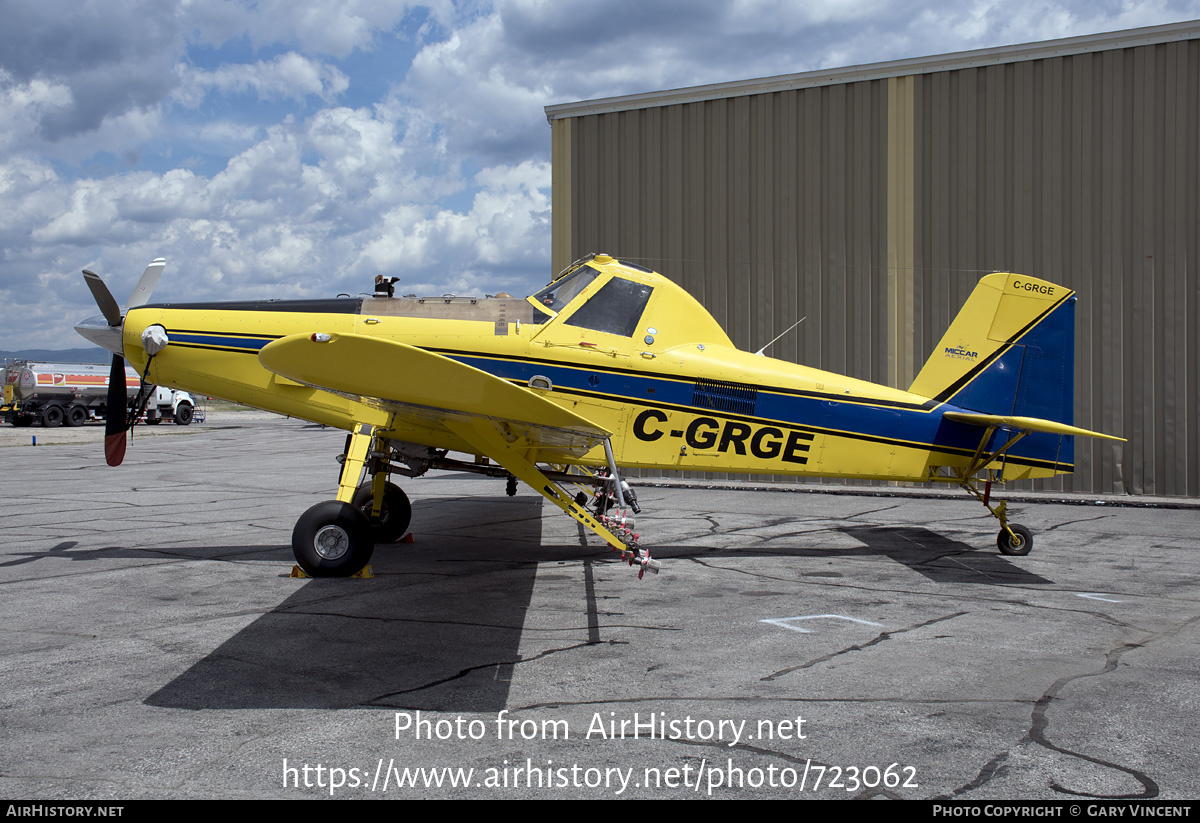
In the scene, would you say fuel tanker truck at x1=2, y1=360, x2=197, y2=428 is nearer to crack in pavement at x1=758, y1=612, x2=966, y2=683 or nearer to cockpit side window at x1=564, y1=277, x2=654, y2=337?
cockpit side window at x1=564, y1=277, x2=654, y2=337

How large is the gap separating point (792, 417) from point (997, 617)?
2.56 m

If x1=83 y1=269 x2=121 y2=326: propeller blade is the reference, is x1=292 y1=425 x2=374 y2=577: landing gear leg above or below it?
below

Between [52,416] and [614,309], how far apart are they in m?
39.4

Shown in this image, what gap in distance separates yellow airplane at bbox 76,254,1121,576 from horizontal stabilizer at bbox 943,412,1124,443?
2 centimetres

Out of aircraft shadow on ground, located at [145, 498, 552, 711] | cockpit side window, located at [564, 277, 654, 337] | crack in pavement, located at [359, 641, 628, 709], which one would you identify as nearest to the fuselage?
cockpit side window, located at [564, 277, 654, 337]

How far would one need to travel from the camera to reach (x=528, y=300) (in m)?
7.58

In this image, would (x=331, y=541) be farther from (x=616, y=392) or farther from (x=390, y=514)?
(x=616, y=392)

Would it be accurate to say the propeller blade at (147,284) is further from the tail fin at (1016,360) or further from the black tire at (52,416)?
the black tire at (52,416)

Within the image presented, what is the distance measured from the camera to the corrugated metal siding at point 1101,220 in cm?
1313

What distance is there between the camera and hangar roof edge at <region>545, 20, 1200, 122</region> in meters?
13.1

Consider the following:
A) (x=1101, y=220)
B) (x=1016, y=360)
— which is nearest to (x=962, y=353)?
(x=1016, y=360)

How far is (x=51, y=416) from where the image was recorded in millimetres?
37531

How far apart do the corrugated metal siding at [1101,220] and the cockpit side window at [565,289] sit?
880 cm

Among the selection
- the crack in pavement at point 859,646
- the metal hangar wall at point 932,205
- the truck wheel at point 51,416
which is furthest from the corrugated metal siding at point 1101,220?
the truck wheel at point 51,416
